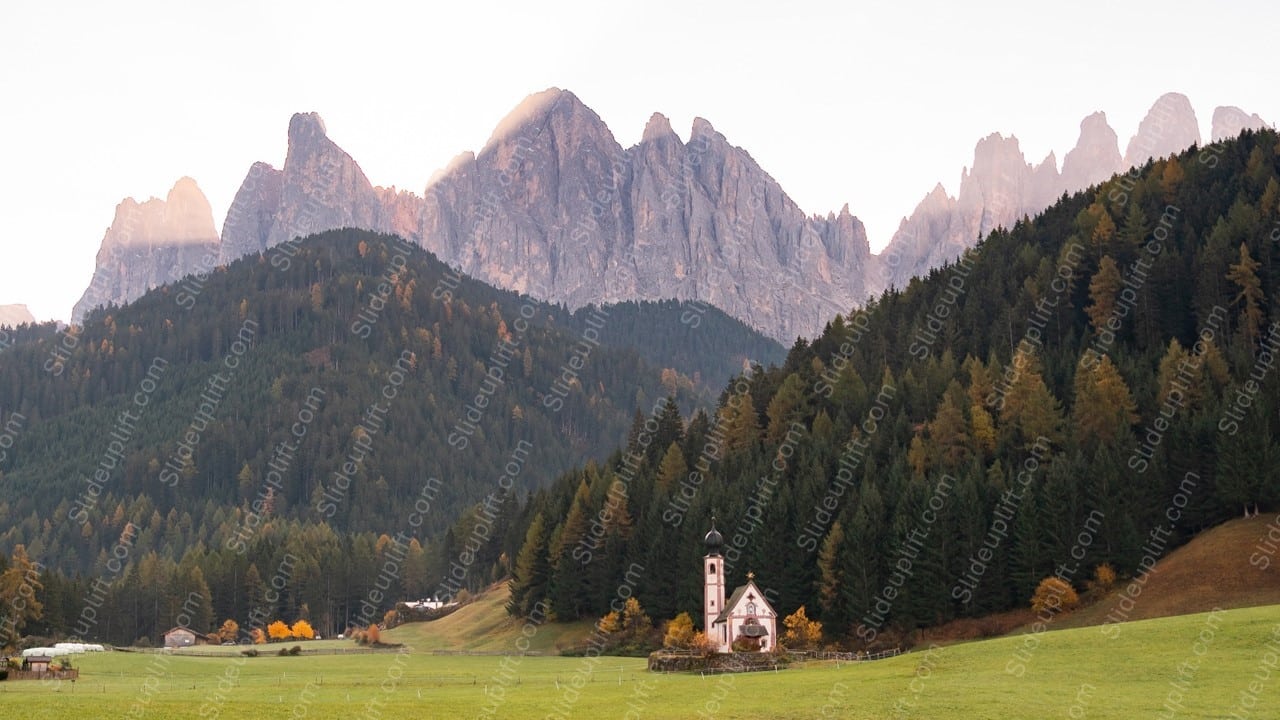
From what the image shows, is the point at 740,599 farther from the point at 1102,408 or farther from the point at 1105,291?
the point at 1105,291

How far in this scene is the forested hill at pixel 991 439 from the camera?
9006 centimetres

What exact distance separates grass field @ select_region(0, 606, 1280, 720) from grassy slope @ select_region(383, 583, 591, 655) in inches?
1539

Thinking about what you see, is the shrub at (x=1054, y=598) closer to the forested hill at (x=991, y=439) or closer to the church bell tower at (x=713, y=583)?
the forested hill at (x=991, y=439)

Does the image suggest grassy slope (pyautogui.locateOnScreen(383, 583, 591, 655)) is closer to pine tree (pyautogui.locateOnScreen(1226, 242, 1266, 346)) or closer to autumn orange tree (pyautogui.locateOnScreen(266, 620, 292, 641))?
autumn orange tree (pyautogui.locateOnScreen(266, 620, 292, 641))

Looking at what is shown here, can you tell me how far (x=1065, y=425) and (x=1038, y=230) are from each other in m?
59.0

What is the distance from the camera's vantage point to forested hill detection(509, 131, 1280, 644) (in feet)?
295

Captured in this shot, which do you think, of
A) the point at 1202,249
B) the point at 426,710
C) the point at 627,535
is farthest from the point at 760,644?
the point at 1202,249

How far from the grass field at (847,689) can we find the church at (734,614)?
16.4 m

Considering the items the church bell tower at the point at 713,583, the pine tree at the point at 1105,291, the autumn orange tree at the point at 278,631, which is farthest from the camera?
the autumn orange tree at the point at 278,631

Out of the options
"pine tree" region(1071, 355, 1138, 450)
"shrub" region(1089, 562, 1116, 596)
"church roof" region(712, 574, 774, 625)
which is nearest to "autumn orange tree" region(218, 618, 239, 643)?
"church roof" region(712, 574, 774, 625)

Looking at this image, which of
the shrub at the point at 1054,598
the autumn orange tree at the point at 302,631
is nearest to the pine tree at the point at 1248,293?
the shrub at the point at 1054,598

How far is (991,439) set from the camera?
105000 mm

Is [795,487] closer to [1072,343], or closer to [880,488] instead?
[880,488]

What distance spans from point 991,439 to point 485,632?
56158 millimetres
